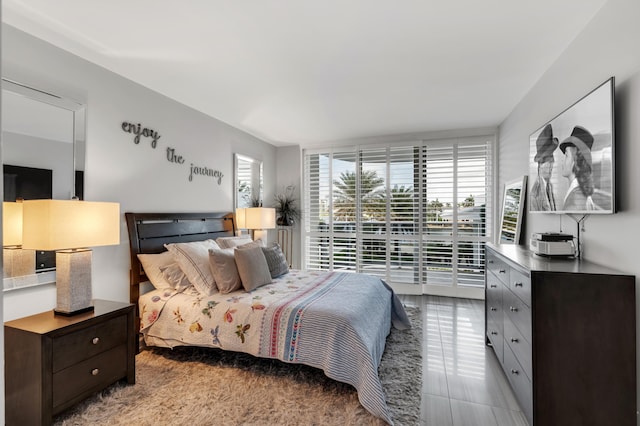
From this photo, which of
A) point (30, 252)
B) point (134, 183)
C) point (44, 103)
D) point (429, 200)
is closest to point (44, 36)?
point (44, 103)

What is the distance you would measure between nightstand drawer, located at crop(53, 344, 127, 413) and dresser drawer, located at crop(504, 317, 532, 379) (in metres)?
2.69

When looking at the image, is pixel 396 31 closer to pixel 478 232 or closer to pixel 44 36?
pixel 44 36

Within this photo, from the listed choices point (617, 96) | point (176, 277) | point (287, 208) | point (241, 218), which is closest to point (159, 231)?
point (176, 277)

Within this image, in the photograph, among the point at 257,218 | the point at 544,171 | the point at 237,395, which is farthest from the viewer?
the point at 257,218

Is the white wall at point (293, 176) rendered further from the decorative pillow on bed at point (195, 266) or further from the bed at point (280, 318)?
the decorative pillow on bed at point (195, 266)

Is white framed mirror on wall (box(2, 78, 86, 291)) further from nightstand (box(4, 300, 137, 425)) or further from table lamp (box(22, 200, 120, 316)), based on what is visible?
nightstand (box(4, 300, 137, 425))

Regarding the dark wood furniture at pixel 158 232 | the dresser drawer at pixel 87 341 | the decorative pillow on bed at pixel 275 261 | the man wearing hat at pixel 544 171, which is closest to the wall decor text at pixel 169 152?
Result: the dark wood furniture at pixel 158 232

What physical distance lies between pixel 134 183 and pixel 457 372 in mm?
3222

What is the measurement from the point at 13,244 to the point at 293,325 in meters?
1.97

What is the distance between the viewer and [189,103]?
3674 millimetres

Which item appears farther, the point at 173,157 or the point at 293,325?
the point at 173,157

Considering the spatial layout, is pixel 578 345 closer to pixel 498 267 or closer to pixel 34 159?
pixel 498 267

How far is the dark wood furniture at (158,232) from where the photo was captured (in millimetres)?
3035

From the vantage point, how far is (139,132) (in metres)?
3.14
